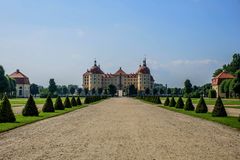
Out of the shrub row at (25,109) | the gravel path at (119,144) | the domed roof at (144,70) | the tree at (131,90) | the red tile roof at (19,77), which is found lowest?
the gravel path at (119,144)

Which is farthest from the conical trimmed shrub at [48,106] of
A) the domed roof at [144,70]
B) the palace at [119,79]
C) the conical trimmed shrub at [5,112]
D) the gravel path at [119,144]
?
the domed roof at [144,70]

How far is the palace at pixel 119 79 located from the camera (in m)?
171

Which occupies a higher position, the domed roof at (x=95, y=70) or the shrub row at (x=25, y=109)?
the domed roof at (x=95, y=70)

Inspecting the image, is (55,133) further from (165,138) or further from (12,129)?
(165,138)

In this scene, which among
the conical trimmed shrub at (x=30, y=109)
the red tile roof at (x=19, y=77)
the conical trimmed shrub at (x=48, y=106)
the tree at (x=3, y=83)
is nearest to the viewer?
the conical trimmed shrub at (x=30, y=109)

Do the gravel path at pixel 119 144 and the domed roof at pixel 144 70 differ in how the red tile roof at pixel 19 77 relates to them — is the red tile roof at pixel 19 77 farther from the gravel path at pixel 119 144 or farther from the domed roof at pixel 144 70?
the gravel path at pixel 119 144

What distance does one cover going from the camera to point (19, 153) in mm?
10414

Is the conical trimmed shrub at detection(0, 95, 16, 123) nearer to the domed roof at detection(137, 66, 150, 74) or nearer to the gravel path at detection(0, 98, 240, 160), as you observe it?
the gravel path at detection(0, 98, 240, 160)

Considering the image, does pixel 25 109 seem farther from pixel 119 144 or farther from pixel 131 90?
pixel 131 90

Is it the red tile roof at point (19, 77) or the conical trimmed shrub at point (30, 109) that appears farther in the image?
the red tile roof at point (19, 77)

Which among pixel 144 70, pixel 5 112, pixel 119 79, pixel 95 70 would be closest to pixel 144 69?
pixel 144 70

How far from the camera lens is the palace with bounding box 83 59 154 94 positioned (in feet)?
560

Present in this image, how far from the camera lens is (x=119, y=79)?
179500 mm

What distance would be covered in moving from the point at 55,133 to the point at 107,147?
4.40 metres
